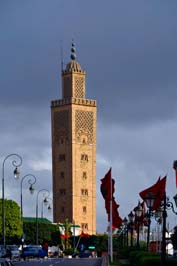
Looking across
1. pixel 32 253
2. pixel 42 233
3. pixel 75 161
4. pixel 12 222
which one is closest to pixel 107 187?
pixel 32 253

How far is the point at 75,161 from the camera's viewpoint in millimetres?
193125

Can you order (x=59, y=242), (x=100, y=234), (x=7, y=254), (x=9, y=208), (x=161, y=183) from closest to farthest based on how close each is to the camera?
(x=161, y=183), (x=7, y=254), (x=9, y=208), (x=59, y=242), (x=100, y=234)

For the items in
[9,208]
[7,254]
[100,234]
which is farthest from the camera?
[100,234]

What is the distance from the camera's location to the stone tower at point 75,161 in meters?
191

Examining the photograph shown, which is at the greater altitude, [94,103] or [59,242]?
[94,103]

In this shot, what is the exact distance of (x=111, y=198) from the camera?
67000 mm

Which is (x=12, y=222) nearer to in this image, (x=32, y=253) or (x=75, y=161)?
(x=32, y=253)

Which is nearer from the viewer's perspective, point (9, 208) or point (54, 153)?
point (9, 208)

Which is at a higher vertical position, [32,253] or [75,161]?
[75,161]

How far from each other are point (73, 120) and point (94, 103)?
7309 millimetres

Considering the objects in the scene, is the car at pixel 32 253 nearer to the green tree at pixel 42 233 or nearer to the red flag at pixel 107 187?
the red flag at pixel 107 187

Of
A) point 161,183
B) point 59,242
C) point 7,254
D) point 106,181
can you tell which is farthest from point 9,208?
point 161,183

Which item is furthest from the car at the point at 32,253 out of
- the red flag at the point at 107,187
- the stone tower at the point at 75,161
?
the stone tower at the point at 75,161

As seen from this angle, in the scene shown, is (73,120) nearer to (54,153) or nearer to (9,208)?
(54,153)
